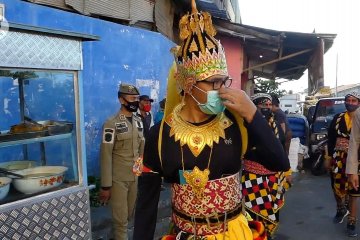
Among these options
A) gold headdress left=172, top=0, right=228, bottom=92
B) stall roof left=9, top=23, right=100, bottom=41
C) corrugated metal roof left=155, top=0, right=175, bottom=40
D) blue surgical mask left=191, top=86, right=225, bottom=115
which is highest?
corrugated metal roof left=155, top=0, right=175, bottom=40

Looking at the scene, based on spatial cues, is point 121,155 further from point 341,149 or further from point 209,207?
point 341,149

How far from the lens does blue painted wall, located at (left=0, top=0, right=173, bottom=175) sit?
5.73m

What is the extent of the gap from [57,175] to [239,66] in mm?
9270

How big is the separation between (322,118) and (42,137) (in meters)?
9.16

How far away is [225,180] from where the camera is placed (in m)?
2.15

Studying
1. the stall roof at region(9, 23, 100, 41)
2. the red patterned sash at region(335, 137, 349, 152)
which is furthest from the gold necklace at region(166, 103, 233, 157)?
the red patterned sash at region(335, 137, 349, 152)

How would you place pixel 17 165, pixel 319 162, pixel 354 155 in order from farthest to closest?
pixel 319 162 → pixel 354 155 → pixel 17 165

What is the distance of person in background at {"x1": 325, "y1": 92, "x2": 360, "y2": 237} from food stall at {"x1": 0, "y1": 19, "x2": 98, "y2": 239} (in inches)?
156

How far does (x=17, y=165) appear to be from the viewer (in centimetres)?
368

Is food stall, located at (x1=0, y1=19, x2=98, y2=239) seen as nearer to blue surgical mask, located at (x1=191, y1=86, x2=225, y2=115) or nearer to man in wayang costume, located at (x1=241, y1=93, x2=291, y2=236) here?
blue surgical mask, located at (x1=191, y1=86, x2=225, y2=115)

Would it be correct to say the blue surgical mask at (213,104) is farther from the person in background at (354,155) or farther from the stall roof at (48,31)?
the person in background at (354,155)

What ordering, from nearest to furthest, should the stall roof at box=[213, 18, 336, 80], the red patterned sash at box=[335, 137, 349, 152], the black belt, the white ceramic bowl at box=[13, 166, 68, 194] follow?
the black belt
the white ceramic bowl at box=[13, 166, 68, 194]
the red patterned sash at box=[335, 137, 349, 152]
the stall roof at box=[213, 18, 336, 80]

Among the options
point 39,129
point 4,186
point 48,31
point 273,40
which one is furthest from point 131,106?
point 273,40

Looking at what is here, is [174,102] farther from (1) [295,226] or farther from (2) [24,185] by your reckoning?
(1) [295,226]
